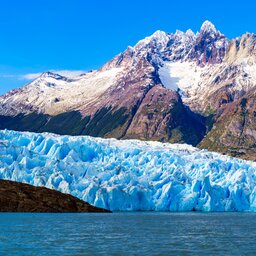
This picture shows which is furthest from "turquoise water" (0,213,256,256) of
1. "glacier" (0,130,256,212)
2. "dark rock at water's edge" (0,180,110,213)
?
"glacier" (0,130,256,212)

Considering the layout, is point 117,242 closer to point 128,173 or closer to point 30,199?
point 30,199

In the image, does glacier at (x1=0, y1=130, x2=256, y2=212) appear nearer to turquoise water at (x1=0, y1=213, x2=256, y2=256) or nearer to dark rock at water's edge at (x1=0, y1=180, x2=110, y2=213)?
dark rock at water's edge at (x1=0, y1=180, x2=110, y2=213)

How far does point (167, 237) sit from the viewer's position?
58875mm

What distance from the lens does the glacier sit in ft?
377

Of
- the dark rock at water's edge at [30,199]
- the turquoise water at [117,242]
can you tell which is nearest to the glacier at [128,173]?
the dark rock at water's edge at [30,199]

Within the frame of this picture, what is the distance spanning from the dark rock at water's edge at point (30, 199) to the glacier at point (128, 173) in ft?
16.5

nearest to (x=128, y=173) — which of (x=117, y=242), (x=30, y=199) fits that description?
(x=30, y=199)

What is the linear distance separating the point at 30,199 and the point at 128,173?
22.9 meters

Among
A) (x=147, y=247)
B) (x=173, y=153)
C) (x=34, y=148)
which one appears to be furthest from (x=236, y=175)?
(x=147, y=247)

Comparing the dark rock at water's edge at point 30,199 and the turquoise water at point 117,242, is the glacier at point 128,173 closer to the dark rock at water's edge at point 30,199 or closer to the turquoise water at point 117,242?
the dark rock at water's edge at point 30,199

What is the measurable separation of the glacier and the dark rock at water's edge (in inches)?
198

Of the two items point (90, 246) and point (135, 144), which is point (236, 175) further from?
point (90, 246)

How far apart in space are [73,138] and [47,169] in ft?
54.3

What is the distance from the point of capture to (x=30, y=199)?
10638cm
